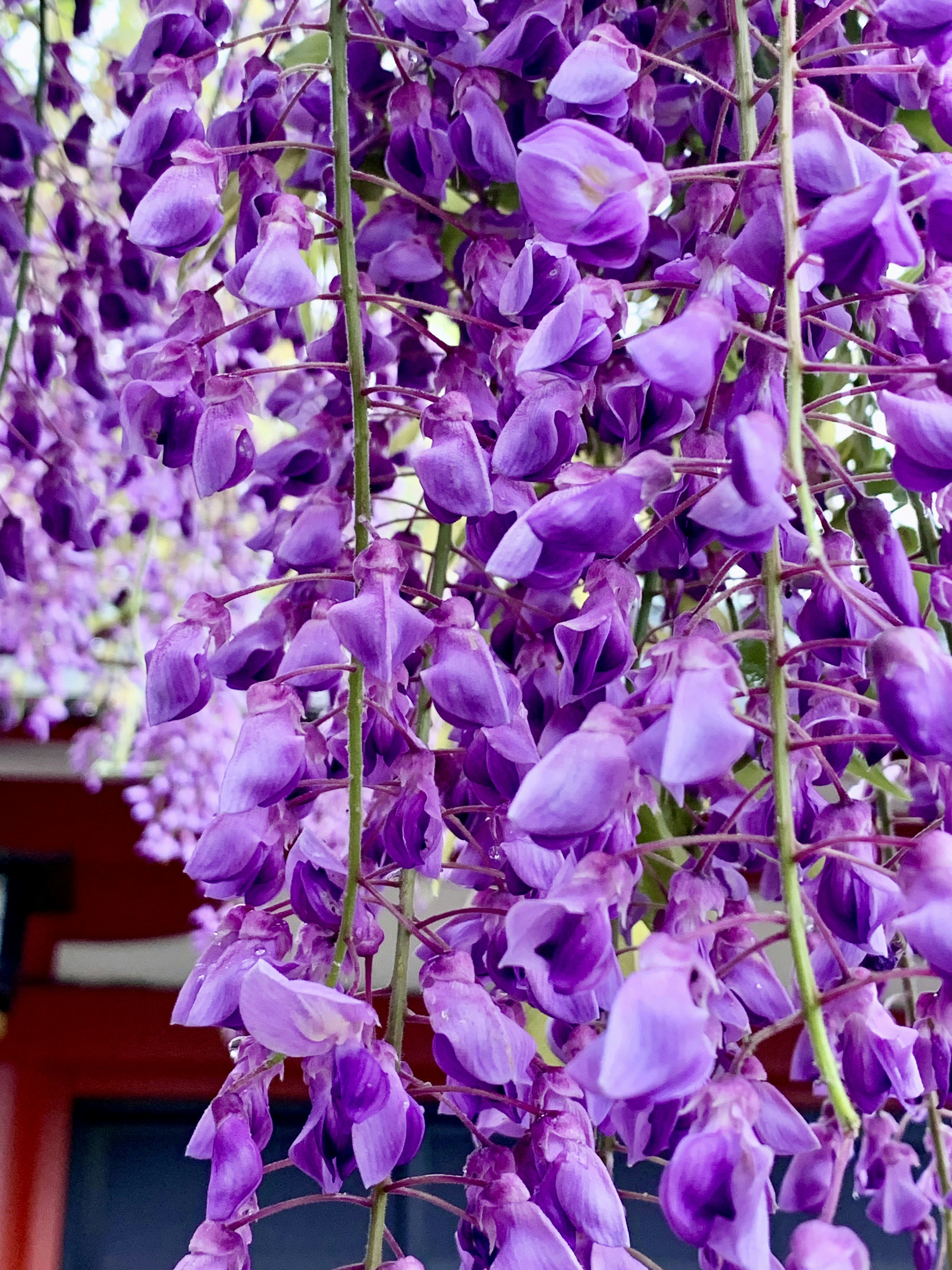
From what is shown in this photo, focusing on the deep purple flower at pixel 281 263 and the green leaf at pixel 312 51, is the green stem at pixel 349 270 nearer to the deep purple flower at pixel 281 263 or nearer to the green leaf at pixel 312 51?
the deep purple flower at pixel 281 263

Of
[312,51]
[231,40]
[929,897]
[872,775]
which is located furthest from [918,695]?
[231,40]

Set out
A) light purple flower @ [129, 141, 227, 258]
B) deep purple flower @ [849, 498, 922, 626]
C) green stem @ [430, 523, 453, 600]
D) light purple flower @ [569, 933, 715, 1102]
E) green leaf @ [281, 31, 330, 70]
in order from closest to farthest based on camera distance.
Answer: light purple flower @ [569, 933, 715, 1102] → deep purple flower @ [849, 498, 922, 626] → light purple flower @ [129, 141, 227, 258] → green stem @ [430, 523, 453, 600] → green leaf @ [281, 31, 330, 70]

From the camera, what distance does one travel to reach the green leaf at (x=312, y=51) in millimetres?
696

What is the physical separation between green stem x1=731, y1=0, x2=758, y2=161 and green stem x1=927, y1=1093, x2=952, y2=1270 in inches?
17.3

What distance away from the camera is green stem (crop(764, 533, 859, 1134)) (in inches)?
11.1

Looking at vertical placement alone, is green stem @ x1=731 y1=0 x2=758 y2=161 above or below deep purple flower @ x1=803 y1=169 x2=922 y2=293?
above

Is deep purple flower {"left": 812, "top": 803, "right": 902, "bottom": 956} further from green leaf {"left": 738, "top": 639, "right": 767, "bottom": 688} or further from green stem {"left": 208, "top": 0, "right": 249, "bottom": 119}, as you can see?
green stem {"left": 208, "top": 0, "right": 249, "bottom": 119}

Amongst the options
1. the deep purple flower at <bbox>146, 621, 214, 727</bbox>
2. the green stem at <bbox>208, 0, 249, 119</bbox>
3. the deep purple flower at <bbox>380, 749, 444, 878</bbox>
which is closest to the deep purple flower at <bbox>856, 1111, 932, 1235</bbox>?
the deep purple flower at <bbox>380, 749, 444, 878</bbox>

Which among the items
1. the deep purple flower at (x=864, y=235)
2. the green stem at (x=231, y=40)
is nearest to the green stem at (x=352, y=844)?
the deep purple flower at (x=864, y=235)

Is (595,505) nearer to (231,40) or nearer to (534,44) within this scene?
(534,44)

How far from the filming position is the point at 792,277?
1.13ft

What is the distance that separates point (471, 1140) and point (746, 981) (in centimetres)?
133

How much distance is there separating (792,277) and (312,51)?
47cm

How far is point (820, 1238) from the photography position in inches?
11.7
